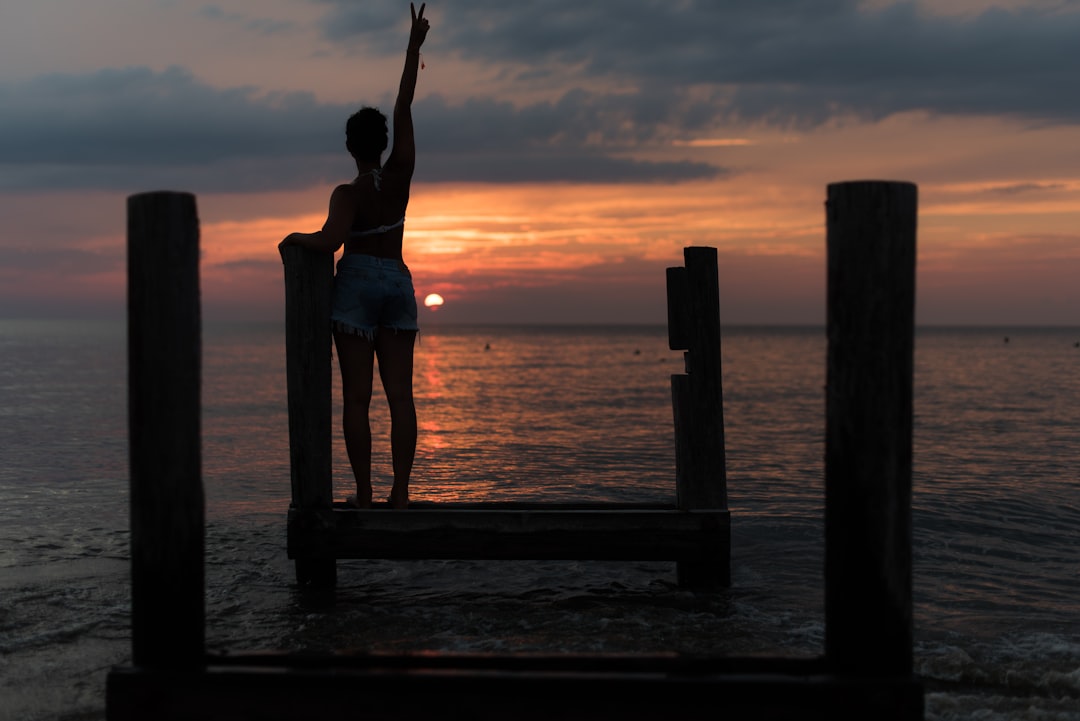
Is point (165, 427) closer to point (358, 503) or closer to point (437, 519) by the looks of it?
point (437, 519)

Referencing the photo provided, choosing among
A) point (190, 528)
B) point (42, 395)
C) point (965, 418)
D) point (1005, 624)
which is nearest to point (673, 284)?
point (1005, 624)

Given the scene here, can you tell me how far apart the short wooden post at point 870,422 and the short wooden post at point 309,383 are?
3094mm

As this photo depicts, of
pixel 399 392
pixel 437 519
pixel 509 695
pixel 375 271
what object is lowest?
pixel 509 695

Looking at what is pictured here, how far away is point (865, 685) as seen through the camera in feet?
11.0

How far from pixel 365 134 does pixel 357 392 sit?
4.97 feet

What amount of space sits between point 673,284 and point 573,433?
44.5 ft

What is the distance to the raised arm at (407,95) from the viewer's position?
18.1 feet

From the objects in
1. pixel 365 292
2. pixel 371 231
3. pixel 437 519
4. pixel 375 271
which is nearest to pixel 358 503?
pixel 437 519

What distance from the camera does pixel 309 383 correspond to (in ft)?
18.6

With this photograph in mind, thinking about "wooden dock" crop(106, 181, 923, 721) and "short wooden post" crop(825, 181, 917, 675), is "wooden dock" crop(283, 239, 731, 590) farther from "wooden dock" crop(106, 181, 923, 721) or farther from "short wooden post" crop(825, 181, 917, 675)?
"short wooden post" crop(825, 181, 917, 675)

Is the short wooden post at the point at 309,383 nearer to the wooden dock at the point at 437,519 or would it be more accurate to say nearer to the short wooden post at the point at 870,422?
the wooden dock at the point at 437,519

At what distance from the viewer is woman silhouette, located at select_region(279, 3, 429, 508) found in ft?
18.2

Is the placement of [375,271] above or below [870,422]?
above

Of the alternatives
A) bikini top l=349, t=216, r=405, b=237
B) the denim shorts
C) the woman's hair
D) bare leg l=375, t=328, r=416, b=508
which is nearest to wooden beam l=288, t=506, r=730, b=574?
bare leg l=375, t=328, r=416, b=508
